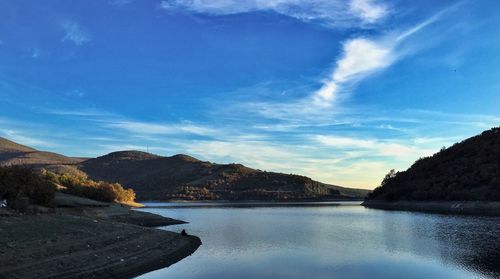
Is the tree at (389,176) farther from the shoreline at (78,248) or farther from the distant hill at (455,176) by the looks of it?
→ the shoreline at (78,248)

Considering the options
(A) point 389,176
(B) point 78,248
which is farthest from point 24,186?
(A) point 389,176

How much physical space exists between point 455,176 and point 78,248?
424ft

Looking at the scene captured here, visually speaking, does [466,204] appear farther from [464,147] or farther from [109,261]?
[109,261]

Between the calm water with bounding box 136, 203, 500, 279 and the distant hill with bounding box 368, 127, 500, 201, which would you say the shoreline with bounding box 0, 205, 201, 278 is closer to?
the calm water with bounding box 136, 203, 500, 279

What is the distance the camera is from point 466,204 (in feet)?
368

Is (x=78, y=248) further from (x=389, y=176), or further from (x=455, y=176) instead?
(x=389, y=176)

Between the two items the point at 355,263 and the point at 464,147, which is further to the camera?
the point at 464,147

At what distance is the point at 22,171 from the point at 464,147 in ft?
469

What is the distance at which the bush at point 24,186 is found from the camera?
44250mm

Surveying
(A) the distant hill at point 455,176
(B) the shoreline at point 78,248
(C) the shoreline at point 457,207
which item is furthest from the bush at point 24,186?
(A) the distant hill at point 455,176

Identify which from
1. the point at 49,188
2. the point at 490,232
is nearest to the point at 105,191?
the point at 49,188

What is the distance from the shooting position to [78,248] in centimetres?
2809

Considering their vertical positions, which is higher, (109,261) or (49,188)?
(49,188)

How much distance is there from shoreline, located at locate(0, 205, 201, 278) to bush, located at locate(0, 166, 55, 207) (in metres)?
11.2
